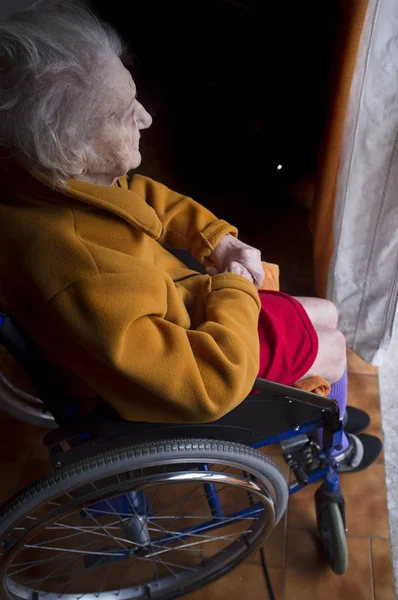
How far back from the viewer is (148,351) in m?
0.76

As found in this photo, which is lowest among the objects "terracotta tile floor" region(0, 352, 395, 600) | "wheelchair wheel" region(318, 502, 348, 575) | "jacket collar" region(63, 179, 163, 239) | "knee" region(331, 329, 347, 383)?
"terracotta tile floor" region(0, 352, 395, 600)

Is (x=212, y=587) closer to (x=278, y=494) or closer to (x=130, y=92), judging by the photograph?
(x=278, y=494)

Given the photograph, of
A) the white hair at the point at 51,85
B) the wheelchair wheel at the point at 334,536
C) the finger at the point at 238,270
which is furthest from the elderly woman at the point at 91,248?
the wheelchair wheel at the point at 334,536

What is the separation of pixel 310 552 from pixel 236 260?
73 centimetres

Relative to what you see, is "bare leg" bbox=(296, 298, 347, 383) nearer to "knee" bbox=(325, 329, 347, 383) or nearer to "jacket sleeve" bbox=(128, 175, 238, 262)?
"knee" bbox=(325, 329, 347, 383)

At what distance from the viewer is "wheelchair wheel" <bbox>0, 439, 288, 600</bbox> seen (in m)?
0.79

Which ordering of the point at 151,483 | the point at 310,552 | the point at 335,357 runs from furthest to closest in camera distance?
the point at 310,552 < the point at 335,357 < the point at 151,483

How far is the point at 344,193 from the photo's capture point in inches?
53.4

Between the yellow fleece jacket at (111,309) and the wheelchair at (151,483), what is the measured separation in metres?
0.05

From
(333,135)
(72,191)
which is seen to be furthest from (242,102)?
(72,191)

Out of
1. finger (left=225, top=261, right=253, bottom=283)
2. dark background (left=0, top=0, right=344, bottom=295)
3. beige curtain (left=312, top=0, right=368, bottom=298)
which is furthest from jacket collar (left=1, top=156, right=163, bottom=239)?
beige curtain (left=312, top=0, right=368, bottom=298)

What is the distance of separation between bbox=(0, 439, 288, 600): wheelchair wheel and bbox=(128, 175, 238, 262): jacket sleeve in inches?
17.4

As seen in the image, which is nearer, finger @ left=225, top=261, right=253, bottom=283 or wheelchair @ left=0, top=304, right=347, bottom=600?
wheelchair @ left=0, top=304, right=347, bottom=600

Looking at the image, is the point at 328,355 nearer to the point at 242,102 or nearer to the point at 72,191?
the point at 72,191
